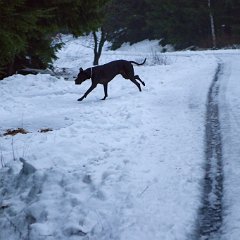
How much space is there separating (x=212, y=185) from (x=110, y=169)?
152cm

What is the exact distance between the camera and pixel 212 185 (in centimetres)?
543

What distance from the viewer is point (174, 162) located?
6254mm

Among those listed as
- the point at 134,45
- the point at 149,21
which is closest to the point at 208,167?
the point at 149,21

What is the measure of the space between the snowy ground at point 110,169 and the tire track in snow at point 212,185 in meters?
0.10

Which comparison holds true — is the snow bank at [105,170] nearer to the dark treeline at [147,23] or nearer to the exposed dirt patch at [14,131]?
the exposed dirt patch at [14,131]

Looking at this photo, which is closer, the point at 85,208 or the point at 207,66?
the point at 85,208

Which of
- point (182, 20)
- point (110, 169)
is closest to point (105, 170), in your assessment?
point (110, 169)

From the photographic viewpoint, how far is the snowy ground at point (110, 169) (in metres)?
4.51

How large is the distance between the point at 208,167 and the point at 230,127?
7.21 ft

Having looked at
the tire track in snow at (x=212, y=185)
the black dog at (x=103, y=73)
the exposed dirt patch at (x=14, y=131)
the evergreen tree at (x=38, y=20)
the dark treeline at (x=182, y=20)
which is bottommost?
the tire track in snow at (x=212, y=185)

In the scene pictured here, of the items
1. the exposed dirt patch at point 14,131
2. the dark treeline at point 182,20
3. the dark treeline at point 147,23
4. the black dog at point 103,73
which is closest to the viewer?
the dark treeline at point 147,23

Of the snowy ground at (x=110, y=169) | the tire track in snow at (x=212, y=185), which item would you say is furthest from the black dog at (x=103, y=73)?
the tire track in snow at (x=212, y=185)

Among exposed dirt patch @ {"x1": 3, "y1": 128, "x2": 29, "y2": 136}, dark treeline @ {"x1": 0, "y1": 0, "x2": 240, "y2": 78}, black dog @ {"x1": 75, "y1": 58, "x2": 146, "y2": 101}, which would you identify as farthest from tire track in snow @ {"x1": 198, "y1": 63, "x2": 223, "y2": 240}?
black dog @ {"x1": 75, "y1": 58, "x2": 146, "y2": 101}

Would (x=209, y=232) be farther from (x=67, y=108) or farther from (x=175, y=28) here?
(x=175, y=28)
